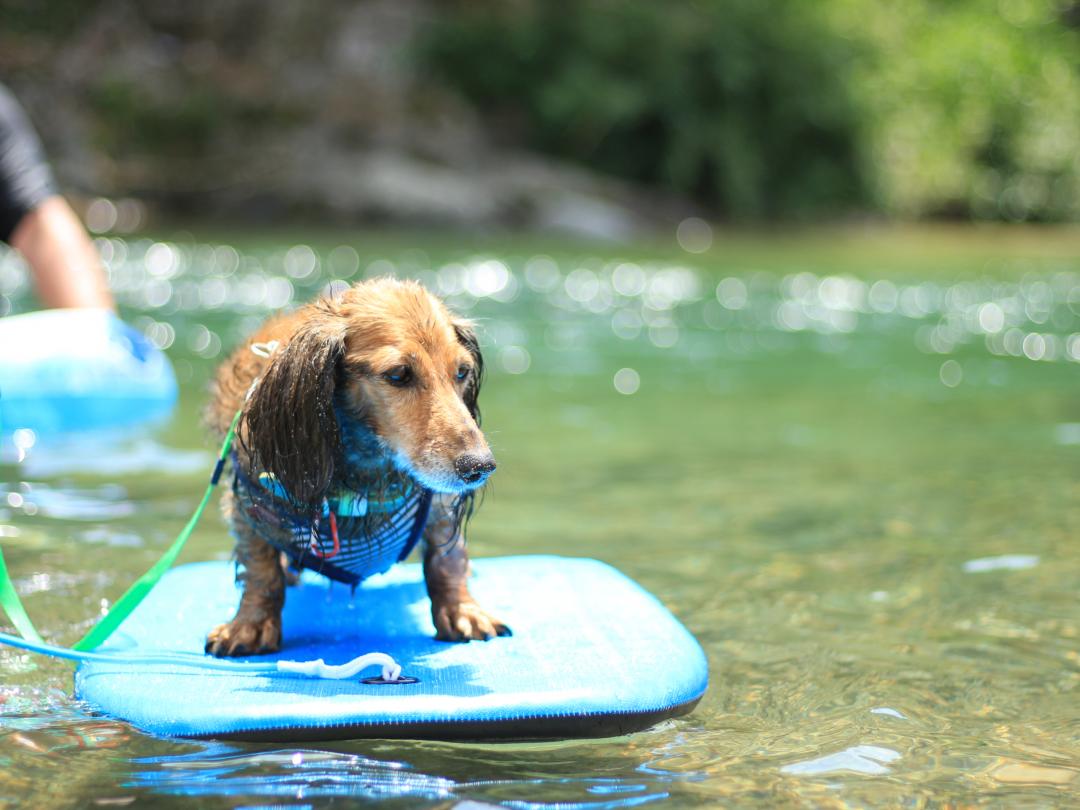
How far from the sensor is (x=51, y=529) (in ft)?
16.7

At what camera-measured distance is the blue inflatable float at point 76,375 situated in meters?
6.42

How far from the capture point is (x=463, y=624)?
3.54 meters

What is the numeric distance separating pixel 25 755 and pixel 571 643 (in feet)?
4.63

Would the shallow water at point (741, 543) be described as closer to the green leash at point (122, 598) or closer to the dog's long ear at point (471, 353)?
the green leash at point (122, 598)

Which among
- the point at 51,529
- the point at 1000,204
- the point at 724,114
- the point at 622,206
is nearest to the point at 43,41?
the point at 622,206

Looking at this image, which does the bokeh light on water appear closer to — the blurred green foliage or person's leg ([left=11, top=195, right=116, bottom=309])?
person's leg ([left=11, top=195, right=116, bottom=309])

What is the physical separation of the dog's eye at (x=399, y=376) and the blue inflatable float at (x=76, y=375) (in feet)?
12.7

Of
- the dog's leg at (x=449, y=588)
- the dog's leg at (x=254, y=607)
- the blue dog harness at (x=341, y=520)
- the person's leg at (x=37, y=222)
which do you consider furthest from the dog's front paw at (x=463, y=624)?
the person's leg at (x=37, y=222)

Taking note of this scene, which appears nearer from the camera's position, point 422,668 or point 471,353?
point 422,668

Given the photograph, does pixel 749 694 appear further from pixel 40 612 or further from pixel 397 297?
pixel 40 612

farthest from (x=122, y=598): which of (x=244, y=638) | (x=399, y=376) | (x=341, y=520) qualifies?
(x=399, y=376)

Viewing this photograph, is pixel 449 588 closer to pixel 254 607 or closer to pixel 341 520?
pixel 341 520

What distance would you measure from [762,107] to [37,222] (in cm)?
2159

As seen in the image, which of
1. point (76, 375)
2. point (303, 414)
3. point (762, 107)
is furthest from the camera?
point (762, 107)
